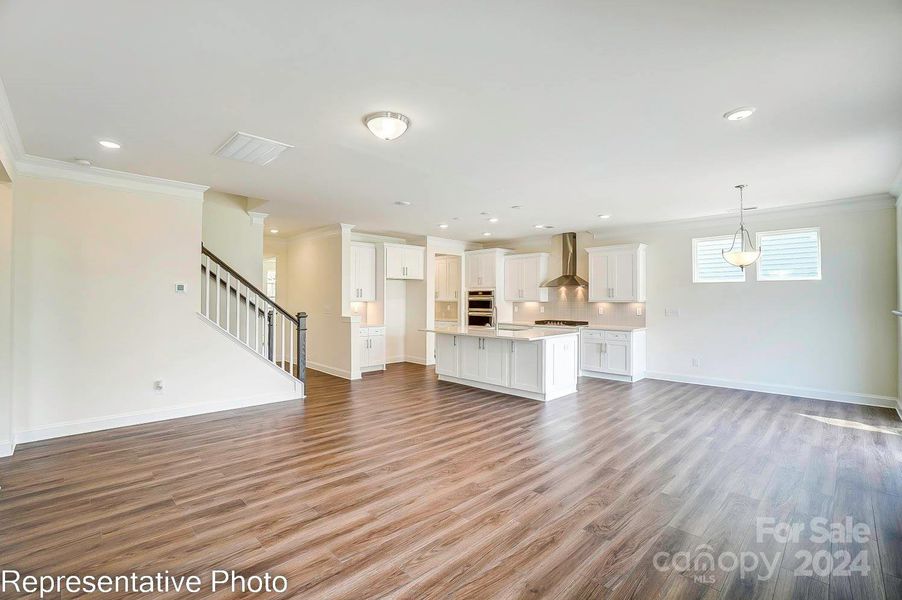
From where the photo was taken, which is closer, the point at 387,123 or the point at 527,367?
the point at 387,123

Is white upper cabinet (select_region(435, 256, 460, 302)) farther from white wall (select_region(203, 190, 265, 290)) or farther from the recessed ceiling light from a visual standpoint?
the recessed ceiling light

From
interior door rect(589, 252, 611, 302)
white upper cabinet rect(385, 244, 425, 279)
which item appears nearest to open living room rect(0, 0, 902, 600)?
interior door rect(589, 252, 611, 302)

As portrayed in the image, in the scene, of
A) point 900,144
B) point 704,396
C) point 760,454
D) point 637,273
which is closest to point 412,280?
point 637,273

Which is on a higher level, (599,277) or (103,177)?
(103,177)

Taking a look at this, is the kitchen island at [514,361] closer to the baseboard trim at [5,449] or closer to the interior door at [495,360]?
the interior door at [495,360]

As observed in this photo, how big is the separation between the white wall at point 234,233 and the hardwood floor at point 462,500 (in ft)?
7.49

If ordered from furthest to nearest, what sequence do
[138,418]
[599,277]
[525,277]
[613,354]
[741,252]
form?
1. [525,277]
2. [599,277]
3. [613,354]
4. [741,252]
5. [138,418]

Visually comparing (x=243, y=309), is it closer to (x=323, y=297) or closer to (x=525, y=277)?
(x=323, y=297)

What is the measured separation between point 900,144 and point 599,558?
169 inches

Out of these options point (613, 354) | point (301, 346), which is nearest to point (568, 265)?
point (613, 354)

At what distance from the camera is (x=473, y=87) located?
2.55 m

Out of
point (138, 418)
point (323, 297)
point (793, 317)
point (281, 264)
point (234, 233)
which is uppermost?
point (234, 233)

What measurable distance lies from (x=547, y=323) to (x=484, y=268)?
1.91 metres

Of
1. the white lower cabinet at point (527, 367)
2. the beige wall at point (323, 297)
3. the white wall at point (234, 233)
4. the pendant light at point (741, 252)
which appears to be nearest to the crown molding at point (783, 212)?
the pendant light at point (741, 252)
